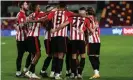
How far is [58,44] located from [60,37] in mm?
203

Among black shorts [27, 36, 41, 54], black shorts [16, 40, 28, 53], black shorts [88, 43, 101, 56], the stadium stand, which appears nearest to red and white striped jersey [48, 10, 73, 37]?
black shorts [27, 36, 41, 54]

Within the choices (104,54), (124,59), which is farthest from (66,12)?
(104,54)

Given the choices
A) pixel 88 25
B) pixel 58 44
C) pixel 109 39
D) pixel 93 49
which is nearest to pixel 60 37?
pixel 58 44

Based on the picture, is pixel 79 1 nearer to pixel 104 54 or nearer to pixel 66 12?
pixel 104 54

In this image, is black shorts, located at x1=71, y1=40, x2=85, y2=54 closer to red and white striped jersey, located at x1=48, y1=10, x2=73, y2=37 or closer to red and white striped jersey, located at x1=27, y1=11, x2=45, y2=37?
red and white striped jersey, located at x1=48, y1=10, x2=73, y2=37

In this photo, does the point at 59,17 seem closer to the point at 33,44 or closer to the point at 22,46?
the point at 33,44

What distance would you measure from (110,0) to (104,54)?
21912 mm

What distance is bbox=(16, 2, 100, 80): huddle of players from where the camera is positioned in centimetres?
1192

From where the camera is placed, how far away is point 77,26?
12.4 meters

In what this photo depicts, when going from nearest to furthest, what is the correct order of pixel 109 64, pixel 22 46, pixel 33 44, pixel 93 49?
1. pixel 33 44
2. pixel 93 49
3. pixel 22 46
4. pixel 109 64

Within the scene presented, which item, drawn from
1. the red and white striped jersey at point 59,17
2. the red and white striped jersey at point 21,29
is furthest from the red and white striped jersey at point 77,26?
the red and white striped jersey at point 21,29

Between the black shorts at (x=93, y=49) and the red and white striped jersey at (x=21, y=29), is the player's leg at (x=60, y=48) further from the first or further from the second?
the red and white striped jersey at (x=21, y=29)

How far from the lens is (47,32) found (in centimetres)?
1271

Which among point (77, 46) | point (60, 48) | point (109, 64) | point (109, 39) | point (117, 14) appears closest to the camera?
point (60, 48)
